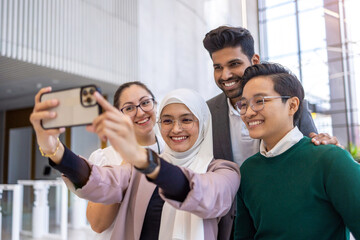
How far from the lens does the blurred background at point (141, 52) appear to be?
7809 millimetres

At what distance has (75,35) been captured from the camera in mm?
8344

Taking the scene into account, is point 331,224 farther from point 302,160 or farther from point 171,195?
point 171,195

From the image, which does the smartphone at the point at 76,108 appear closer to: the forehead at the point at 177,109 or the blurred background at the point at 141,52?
the forehead at the point at 177,109

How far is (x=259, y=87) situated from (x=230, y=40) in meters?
0.73

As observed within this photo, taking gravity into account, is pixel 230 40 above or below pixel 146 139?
above

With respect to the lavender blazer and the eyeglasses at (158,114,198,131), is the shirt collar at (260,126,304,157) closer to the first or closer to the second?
the lavender blazer

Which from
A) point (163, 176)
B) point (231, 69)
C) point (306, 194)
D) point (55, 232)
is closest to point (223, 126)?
point (231, 69)

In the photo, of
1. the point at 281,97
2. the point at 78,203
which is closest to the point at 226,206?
the point at 281,97

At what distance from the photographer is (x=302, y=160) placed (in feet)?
4.84

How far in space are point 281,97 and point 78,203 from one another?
667 centimetres

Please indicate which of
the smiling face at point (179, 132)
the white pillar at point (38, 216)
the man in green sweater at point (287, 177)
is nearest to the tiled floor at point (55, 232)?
the white pillar at point (38, 216)

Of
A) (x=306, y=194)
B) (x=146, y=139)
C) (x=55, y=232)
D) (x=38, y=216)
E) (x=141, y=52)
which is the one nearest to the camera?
(x=306, y=194)

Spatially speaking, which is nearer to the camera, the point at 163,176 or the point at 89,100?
the point at 89,100

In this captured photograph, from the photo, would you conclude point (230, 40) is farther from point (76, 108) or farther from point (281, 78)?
point (76, 108)
